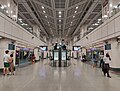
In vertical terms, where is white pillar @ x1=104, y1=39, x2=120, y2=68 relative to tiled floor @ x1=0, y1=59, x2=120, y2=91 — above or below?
above

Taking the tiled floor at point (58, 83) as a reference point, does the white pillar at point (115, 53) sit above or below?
above

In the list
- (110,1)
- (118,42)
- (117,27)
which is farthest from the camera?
(110,1)

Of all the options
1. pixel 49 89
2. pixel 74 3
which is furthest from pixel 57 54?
pixel 49 89

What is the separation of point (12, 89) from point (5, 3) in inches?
392

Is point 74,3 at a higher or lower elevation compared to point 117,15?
higher

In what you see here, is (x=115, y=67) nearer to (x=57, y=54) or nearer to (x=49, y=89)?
(x=57, y=54)

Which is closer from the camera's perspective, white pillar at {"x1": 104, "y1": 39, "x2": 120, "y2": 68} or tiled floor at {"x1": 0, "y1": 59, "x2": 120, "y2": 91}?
tiled floor at {"x1": 0, "y1": 59, "x2": 120, "y2": 91}

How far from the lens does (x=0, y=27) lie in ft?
35.8

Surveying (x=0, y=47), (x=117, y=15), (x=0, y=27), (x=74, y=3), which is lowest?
(x=0, y=47)

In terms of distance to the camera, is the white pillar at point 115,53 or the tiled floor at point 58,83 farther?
the white pillar at point 115,53

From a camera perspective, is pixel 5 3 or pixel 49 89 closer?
pixel 49 89

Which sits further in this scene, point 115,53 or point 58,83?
point 115,53

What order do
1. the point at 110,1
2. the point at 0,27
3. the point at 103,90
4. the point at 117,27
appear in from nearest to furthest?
the point at 103,90
the point at 0,27
the point at 117,27
the point at 110,1

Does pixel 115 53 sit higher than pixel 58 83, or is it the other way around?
pixel 115 53
